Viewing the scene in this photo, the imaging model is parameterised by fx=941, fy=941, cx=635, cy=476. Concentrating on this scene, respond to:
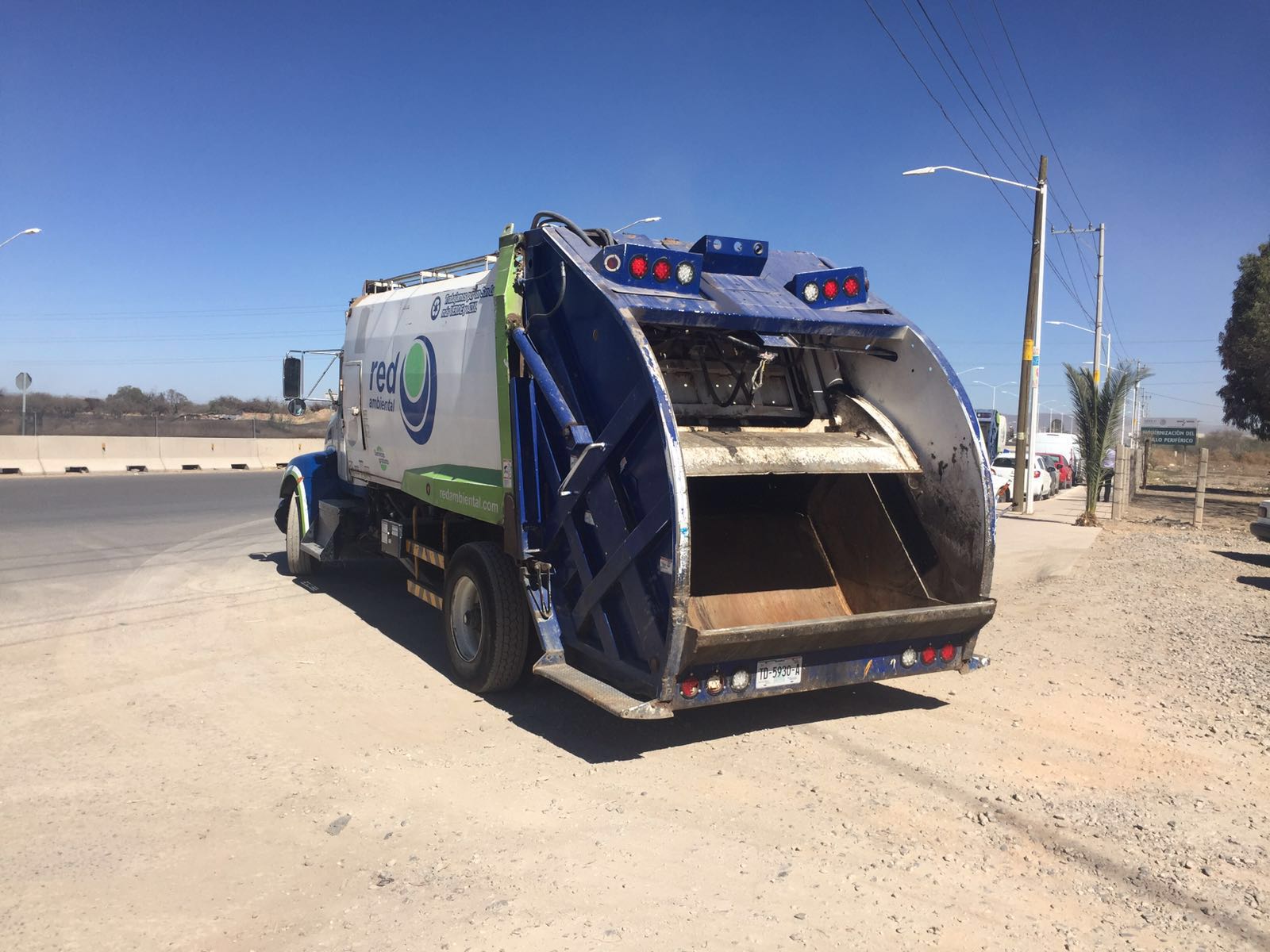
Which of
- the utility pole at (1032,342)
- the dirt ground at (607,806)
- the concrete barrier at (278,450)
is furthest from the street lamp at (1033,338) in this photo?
the concrete barrier at (278,450)

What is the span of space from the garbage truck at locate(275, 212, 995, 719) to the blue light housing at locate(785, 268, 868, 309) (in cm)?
1

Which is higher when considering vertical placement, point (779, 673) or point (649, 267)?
point (649, 267)

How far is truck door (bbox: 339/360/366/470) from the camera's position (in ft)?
29.8

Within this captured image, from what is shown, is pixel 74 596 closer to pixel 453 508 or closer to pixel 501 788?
pixel 453 508

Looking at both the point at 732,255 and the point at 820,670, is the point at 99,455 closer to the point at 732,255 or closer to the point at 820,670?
the point at 732,255

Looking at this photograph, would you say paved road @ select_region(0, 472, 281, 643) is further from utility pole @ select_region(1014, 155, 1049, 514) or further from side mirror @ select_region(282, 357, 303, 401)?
utility pole @ select_region(1014, 155, 1049, 514)

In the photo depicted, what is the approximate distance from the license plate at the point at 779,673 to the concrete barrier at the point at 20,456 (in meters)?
25.9

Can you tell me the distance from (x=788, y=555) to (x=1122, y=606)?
4.95 metres

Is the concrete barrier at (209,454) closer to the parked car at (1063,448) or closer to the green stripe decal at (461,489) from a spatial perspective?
the green stripe decal at (461,489)

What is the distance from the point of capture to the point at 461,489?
6672 millimetres

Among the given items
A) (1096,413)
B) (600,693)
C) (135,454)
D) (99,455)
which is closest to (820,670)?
(600,693)

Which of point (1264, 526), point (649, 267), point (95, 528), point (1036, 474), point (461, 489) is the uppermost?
point (649, 267)

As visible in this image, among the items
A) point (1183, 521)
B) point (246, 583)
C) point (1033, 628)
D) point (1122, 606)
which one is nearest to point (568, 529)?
point (1033, 628)

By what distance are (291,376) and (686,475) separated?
6.95 m
